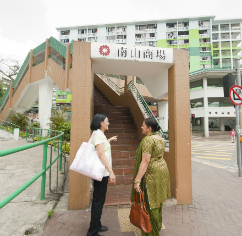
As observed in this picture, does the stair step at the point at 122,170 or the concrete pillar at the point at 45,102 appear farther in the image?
the concrete pillar at the point at 45,102

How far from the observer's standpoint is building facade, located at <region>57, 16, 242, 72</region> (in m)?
36.9

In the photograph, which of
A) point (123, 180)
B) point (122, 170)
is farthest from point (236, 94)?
point (123, 180)

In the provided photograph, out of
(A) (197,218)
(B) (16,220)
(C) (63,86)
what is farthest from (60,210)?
(C) (63,86)

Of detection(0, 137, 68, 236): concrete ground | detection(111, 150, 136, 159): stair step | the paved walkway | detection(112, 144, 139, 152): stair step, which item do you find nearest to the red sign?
the paved walkway

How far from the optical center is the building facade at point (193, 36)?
3688 centimetres

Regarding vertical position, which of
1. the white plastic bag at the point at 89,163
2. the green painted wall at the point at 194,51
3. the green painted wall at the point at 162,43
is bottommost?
the white plastic bag at the point at 89,163

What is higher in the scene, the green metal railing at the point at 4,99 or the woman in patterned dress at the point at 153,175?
the green metal railing at the point at 4,99

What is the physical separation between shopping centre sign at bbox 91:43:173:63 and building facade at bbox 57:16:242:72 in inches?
1444

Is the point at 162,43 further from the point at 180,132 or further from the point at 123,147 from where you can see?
the point at 180,132

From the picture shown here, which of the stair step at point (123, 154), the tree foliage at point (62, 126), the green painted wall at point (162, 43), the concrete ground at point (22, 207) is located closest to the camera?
the concrete ground at point (22, 207)

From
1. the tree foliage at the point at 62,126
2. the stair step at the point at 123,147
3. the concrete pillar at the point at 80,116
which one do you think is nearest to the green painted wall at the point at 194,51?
the tree foliage at the point at 62,126

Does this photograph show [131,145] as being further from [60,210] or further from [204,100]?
[204,100]

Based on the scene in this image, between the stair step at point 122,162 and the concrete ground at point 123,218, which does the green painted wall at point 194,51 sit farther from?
the concrete ground at point 123,218

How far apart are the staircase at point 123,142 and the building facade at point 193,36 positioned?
1351 inches
